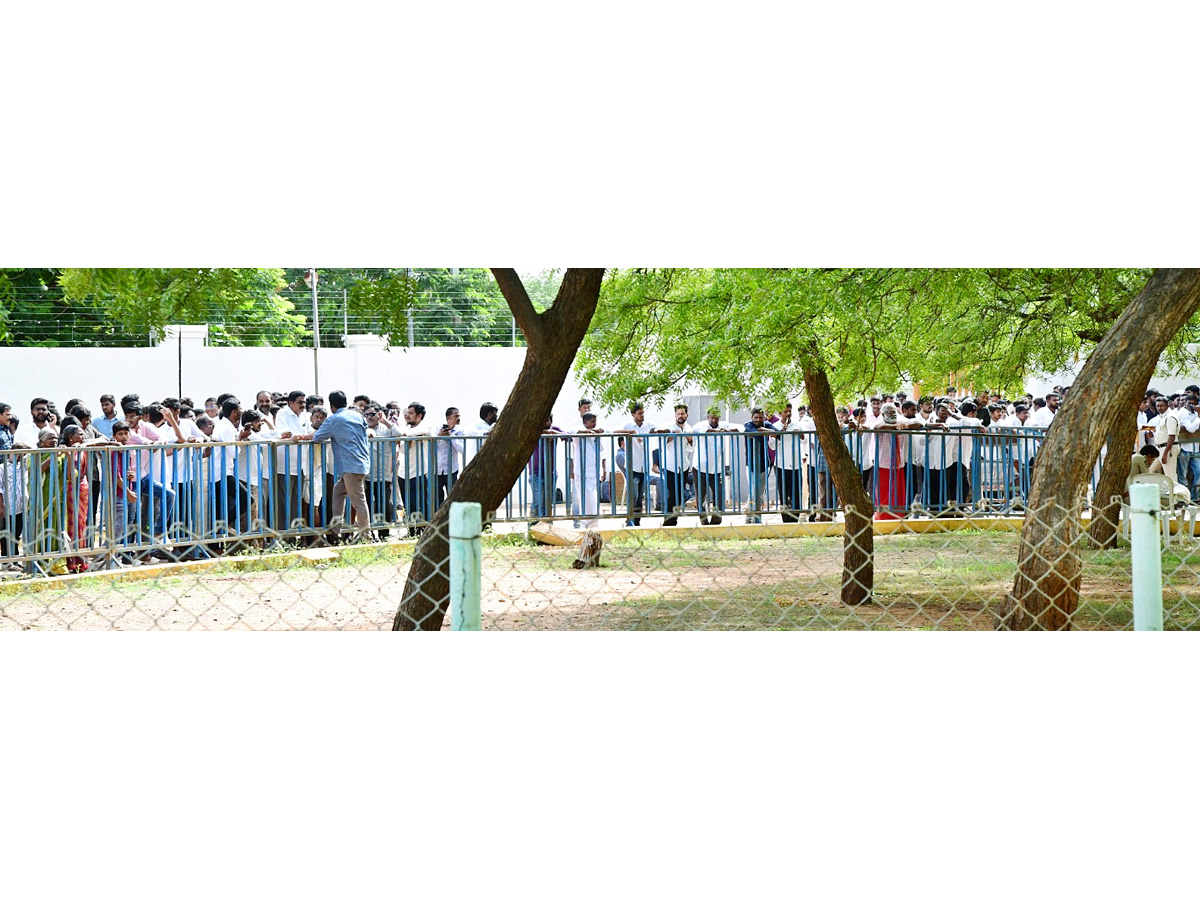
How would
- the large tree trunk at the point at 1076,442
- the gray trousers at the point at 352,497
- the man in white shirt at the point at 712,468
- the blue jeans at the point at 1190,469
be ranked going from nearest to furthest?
the large tree trunk at the point at 1076,442 → the gray trousers at the point at 352,497 → the man in white shirt at the point at 712,468 → the blue jeans at the point at 1190,469

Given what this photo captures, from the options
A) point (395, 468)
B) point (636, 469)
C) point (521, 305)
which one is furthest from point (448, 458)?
point (521, 305)

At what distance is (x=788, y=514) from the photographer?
14227 mm

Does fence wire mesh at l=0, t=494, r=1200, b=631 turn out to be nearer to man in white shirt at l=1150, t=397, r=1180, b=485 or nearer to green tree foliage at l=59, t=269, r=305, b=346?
man in white shirt at l=1150, t=397, r=1180, b=485

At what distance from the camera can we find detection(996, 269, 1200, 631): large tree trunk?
18.7 feet

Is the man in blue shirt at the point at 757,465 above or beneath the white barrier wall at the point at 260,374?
beneath

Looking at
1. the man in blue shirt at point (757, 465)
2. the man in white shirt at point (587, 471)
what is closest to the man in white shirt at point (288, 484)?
the man in white shirt at point (587, 471)

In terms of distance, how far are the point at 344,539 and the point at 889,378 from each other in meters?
5.79

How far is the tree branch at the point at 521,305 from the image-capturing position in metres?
6.69

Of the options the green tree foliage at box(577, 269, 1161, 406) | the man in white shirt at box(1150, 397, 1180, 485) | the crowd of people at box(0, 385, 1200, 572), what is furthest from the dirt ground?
the man in white shirt at box(1150, 397, 1180, 485)

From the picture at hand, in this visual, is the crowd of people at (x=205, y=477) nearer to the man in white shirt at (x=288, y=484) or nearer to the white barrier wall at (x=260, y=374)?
the man in white shirt at (x=288, y=484)

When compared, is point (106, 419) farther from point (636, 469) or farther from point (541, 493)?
point (636, 469)

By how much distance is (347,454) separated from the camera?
11.7 meters

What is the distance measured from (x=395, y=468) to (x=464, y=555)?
9.17m

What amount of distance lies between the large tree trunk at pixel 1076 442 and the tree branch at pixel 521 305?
280 cm
